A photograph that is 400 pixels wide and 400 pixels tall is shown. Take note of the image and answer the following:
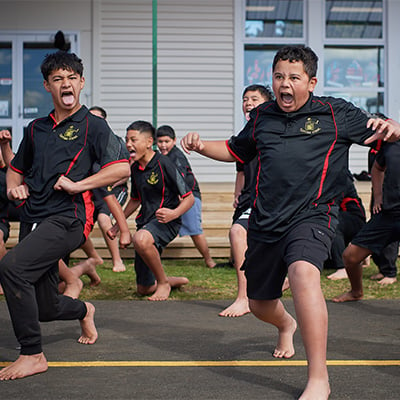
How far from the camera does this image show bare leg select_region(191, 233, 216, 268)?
916 centimetres

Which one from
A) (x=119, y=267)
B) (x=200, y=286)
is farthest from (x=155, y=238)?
(x=119, y=267)

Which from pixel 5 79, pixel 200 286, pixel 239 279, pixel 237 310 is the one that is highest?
pixel 5 79

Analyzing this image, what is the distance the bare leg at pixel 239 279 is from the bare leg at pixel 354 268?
3.20 ft

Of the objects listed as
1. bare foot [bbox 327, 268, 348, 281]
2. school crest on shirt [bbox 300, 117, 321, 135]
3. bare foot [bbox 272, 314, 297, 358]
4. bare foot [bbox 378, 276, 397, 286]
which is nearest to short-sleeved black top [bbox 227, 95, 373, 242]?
school crest on shirt [bbox 300, 117, 321, 135]

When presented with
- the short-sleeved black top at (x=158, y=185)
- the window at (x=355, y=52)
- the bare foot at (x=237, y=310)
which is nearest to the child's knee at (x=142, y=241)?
the short-sleeved black top at (x=158, y=185)

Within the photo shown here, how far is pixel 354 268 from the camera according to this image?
Result: 6.63 m

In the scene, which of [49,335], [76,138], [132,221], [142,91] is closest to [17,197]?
[76,138]

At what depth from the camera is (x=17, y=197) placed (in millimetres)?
4590

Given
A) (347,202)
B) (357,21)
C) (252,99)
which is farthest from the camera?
(357,21)

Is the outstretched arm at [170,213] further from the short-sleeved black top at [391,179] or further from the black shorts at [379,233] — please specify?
the short-sleeved black top at [391,179]

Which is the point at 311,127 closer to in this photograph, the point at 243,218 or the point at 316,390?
the point at 316,390

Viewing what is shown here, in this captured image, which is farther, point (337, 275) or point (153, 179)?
point (337, 275)

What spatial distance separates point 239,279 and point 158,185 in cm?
137

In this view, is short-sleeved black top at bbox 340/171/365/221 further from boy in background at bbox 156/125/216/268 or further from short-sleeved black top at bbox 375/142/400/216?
boy in background at bbox 156/125/216/268
